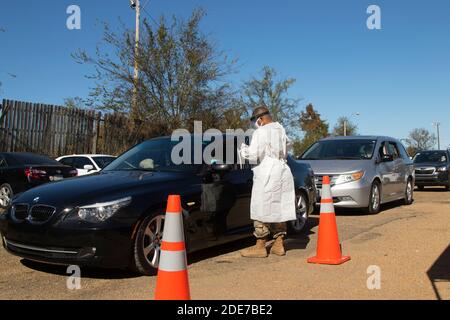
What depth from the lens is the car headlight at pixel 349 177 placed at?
34.0 ft

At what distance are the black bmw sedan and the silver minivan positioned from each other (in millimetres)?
4408

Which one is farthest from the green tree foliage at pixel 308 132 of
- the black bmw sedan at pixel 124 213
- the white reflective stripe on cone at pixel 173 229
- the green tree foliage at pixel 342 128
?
the white reflective stripe on cone at pixel 173 229

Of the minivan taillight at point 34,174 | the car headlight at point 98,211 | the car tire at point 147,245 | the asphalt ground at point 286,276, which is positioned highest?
the minivan taillight at point 34,174

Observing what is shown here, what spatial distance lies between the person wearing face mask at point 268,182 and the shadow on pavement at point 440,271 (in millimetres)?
1658

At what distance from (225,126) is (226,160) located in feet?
46.6

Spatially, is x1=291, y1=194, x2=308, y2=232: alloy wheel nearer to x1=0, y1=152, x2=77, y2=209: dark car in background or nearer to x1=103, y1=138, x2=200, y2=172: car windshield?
x1=103, y1=138, x2=200, y2=172: car windshield

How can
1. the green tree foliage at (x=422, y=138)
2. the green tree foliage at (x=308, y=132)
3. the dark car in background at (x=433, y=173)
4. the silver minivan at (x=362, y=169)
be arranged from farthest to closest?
the green tree foliage at (x=422, y=138) → the green tree foliage at (x=308, y=132) → the dark car in background at (x=433, y=173) → the silver minivan at (x=362, y=169)

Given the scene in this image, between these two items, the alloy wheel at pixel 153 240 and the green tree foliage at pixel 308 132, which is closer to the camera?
the alloy wheel at pixel 153 240

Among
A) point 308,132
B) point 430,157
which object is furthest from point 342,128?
point 430,157

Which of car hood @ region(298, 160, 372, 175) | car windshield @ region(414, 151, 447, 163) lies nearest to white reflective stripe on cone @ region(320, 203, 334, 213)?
car hood @ region(298, 160, 372, 175)

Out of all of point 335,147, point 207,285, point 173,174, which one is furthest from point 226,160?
point 335,147

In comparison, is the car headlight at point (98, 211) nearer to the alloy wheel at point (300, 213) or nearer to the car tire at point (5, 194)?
the alloy wheel at point (300, 213)

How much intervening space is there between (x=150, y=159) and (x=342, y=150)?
249 inches

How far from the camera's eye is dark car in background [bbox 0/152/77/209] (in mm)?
10859
